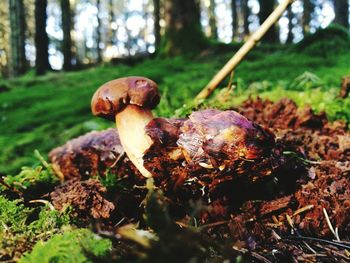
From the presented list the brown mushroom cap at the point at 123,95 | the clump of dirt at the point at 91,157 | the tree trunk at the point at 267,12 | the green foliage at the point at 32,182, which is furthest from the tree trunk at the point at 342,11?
the green foliage at the point at 32,182

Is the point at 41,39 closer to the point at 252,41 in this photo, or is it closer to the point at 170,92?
the point at 170,92

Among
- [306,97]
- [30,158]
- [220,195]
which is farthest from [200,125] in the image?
[30,158]

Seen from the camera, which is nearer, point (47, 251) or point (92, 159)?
point (47, 251)

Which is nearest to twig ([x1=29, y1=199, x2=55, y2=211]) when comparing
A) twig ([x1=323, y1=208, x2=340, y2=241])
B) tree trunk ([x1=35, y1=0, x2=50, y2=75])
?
twig ([x1=323, y1=208, x2=340, y2=241])

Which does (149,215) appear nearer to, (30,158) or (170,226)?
(170,226)

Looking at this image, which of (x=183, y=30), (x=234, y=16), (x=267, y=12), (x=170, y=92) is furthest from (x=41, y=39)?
(x=234, y=16)

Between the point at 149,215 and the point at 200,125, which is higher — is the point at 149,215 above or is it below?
below
